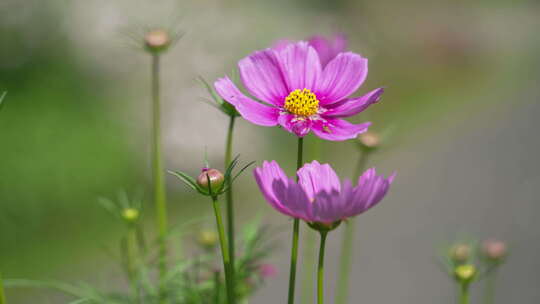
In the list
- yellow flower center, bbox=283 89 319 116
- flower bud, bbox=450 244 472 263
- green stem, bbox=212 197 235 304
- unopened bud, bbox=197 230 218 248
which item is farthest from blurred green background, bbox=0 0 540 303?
green stem, bbox=212 197 235 304

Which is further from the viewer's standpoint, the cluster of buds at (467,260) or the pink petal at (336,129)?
the cluster of buds at (467,260)

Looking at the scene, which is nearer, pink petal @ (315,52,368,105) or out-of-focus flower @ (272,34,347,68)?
pink petal @ (315,52,368,105)

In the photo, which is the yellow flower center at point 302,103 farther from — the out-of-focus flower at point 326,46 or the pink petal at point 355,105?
the out-of-focus flower at point 326,46

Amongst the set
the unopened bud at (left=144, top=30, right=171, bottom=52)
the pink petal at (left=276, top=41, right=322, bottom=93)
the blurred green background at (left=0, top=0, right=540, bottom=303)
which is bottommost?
the blurred green background at (left=0, top=0, right=540, bottom=303)

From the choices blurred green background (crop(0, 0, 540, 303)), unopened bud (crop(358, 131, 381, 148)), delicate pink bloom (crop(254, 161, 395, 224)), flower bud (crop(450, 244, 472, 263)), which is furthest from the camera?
blurred green background (crop(0, 0, 540, 303))

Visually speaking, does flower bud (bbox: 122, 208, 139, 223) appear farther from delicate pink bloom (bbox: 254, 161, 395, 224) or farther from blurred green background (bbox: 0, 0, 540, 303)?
blurred green background (bbox: 0, 0, 540, 303)

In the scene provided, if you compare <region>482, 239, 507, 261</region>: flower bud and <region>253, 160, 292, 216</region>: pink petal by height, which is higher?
<region>253, 160, 292, 216</region>: pink petal

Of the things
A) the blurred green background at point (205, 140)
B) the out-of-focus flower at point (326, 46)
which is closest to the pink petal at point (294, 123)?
the out-of-focus flower at point (326, 46)

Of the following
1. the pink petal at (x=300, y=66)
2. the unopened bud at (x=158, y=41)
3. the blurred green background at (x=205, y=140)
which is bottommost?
the blurred green background at (x=205, y=140)
